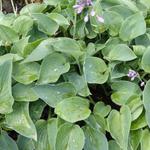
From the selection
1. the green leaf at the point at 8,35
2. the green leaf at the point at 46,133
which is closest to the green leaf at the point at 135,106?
the green leaf at the point at 46,133

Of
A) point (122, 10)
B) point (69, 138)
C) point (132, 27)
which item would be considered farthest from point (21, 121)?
point (122, 10)

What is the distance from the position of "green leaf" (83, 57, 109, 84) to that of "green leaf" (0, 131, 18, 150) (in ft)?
1.47

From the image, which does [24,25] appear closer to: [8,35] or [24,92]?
[8,35]

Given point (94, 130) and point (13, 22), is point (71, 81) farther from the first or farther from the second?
point (13, 22)

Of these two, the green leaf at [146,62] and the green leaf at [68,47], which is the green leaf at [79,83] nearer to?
the green leaf at [68,47]

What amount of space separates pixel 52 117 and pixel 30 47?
0.37 metres

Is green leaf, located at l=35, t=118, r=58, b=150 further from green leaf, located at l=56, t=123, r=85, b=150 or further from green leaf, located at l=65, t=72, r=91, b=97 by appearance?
green leaf, located at l=65, t=72, r=91, b=97

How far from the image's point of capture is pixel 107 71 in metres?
2.16

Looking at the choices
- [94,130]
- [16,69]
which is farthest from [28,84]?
[94,130]

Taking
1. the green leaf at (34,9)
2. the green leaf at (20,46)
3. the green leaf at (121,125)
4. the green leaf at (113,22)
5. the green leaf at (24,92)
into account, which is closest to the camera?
the green leaf at (121,125)

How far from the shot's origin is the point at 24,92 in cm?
210

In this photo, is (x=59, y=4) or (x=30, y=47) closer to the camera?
(x=30, y=47)

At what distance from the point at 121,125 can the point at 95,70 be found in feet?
0.98

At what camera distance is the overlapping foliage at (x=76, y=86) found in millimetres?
2021
